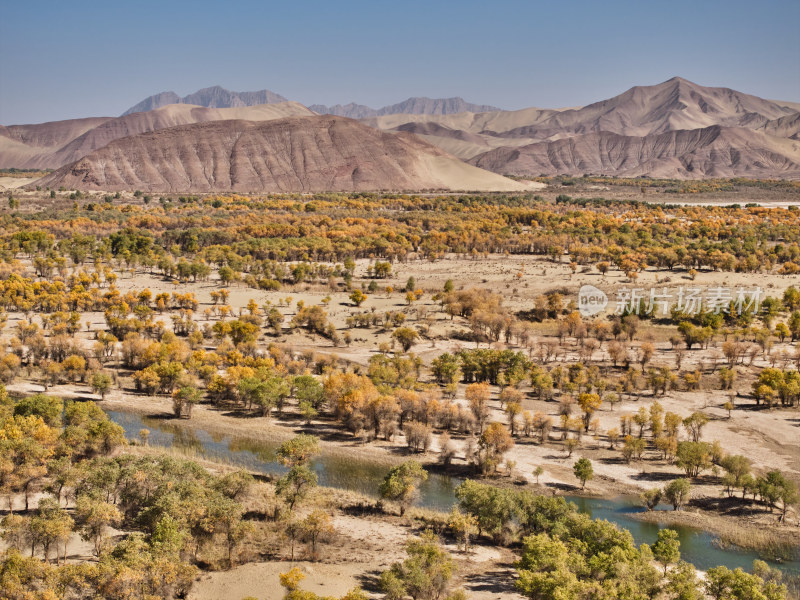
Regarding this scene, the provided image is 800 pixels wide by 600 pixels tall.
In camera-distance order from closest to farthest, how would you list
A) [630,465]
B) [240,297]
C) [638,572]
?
[638,572] < [630,465] < [240,297]

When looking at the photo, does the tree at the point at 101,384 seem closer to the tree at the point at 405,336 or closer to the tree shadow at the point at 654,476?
the tree at the point at 405,336

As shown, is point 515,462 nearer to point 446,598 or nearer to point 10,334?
point 446,598

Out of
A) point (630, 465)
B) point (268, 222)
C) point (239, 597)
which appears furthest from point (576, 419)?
point (268, 222)

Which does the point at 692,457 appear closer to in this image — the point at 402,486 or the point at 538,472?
the point at 538,472

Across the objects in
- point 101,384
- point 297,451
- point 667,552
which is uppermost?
point 101,384

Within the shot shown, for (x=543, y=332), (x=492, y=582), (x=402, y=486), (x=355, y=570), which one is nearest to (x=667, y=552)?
(x=492, y=582)
